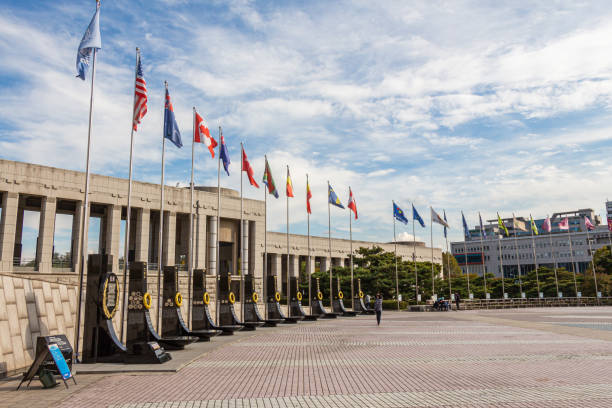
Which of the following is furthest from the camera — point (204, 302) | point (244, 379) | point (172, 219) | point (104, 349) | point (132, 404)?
point (172, 219)

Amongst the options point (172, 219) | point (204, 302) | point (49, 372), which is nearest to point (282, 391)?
point (49, 372)

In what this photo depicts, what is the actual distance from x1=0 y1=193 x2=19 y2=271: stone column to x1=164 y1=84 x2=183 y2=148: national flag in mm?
22188

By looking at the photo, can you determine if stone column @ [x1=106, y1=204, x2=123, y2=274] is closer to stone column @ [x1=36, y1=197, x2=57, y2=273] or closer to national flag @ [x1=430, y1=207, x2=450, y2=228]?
stone column @ [x1=36, y1=197, x2=57, y2=273]

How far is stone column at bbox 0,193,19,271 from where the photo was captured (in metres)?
36.7

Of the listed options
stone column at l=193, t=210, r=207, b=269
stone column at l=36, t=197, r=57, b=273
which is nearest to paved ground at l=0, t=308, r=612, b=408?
stone column at l=36, t=197, r=57, b=273

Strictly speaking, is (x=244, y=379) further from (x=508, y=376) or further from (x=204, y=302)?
(x=204, y=302)

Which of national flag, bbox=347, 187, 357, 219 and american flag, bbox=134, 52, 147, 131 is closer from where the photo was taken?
american flag, bbox=134, 52, 147, 131

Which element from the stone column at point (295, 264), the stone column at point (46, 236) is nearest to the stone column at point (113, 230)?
the stone column at point (46, 236)

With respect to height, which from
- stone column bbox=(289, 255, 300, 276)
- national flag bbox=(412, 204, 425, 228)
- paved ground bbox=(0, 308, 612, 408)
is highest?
national flag bbox=(412, 204, 425, 228)

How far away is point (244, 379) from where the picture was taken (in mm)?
11977

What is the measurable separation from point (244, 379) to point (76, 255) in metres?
33.9

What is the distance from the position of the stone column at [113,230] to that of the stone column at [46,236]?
4.74 meters

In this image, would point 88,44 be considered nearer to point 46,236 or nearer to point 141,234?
point 46,236

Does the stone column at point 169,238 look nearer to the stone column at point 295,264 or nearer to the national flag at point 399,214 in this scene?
the national flag at point 399,214
